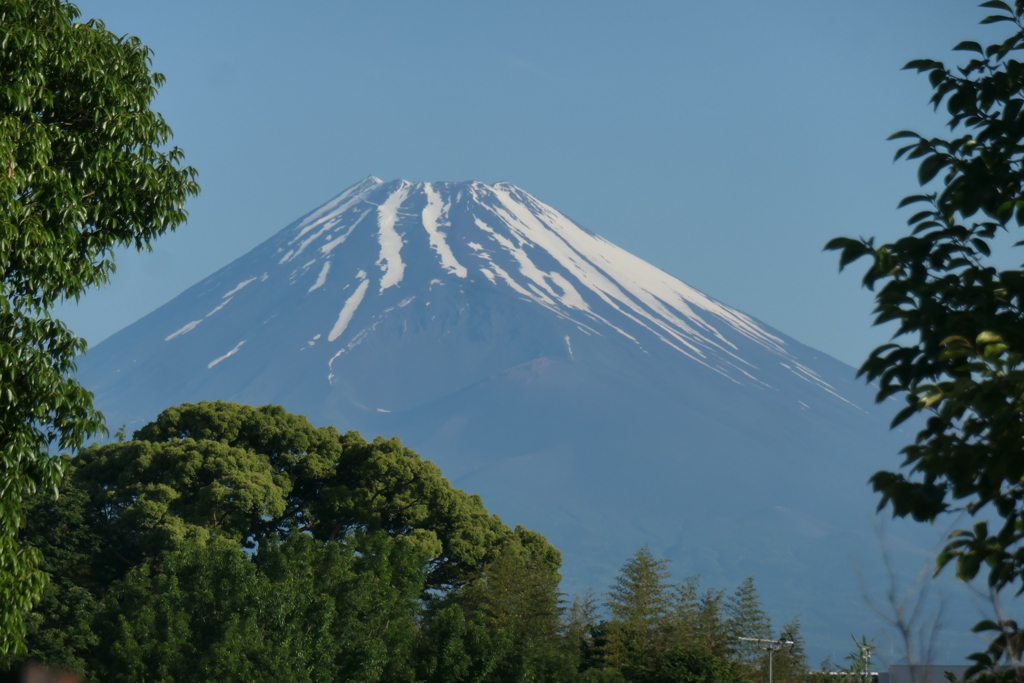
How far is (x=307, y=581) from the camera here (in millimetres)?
23094

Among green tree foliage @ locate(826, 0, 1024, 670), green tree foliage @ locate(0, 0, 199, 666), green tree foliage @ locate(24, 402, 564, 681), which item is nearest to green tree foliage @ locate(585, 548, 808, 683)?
green tree foliage @ locate(24, 402, 564, 681)

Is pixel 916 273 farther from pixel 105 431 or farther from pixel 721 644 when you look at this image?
pixel 721 644

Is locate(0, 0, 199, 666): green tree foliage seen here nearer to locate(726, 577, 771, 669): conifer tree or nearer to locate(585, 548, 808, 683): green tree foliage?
locate(585, 548, 808, 683): green tree foliage

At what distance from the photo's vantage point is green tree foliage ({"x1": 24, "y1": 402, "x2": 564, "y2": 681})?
2169 centimetres

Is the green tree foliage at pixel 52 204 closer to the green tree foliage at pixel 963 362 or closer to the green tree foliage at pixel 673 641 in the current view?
the green tree foliage at pixel 963 362

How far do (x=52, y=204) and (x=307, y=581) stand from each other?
16.7 metres

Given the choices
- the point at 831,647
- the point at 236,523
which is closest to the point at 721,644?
the point at 236,523

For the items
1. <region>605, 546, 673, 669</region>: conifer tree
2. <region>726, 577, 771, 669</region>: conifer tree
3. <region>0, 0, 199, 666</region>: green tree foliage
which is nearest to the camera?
<region>0, 0, 199, 666</region>: green tree foliage

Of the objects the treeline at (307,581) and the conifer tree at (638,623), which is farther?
the conifer tree at (638,623)

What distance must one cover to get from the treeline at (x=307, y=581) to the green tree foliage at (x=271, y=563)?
0.05m

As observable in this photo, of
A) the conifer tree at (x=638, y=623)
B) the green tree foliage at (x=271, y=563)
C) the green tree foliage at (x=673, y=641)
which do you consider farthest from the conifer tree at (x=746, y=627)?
the green tree foliage at (x=271, y=563)

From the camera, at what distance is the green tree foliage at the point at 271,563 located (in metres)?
21.7

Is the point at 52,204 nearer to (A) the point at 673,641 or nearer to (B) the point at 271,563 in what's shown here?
(B) the point at 271,563

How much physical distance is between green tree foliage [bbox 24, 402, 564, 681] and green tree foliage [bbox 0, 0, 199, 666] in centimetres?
1326
